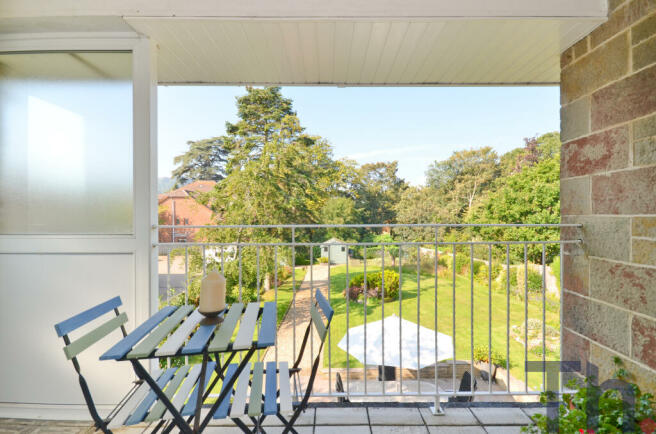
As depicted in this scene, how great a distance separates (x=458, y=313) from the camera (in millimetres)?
13008

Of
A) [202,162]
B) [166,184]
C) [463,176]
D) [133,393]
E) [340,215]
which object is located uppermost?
[202,162]

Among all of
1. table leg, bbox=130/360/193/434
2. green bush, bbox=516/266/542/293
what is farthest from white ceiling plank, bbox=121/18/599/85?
green bush, bbox=516/266/542/293

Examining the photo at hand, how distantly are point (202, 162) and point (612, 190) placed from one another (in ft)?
49.5

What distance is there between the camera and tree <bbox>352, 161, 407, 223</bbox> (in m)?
15.4

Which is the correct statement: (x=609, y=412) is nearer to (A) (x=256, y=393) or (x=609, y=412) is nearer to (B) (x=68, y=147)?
(A) (x=256, y=393)

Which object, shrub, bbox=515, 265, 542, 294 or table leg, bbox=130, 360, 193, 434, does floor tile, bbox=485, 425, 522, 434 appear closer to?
table leg, bbox=130, 360, 193, 434

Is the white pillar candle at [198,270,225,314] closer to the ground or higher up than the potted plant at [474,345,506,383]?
higher up

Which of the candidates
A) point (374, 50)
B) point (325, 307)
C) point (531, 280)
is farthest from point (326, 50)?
point (531, 280)

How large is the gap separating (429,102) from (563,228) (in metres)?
17.2

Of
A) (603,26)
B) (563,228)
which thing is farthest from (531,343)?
(603,26)

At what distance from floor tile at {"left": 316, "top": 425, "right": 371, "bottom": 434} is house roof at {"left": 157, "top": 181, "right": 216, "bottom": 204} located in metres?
11.6

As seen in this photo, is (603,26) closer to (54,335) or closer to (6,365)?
(54,335)

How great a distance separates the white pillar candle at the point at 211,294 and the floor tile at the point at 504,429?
1.68m

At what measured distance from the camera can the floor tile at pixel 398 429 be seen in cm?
194
